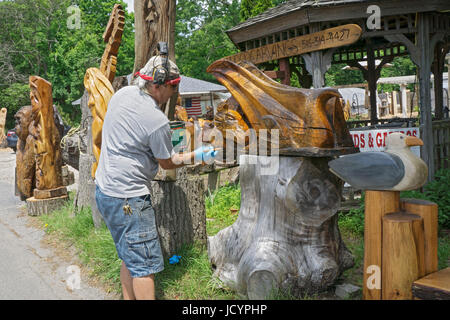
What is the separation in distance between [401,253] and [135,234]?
169cm

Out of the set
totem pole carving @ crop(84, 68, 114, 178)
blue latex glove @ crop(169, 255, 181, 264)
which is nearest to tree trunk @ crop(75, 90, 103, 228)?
totem pole carving @ crop(84, 68, 114, 178)

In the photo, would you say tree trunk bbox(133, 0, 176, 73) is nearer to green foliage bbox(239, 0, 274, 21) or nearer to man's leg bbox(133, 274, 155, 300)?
man's leg bbox(133, 274, 155, 300)

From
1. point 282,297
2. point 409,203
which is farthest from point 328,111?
point 282,297

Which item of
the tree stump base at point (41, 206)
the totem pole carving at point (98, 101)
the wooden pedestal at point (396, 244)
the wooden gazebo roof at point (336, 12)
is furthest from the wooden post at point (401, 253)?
the tree stump base at point (41, 206)

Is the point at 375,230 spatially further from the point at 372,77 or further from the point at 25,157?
the point at 372,77

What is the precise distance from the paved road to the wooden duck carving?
2.00 metres

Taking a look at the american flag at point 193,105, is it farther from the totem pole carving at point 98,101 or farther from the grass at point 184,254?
the totem pole carving at point 98,101

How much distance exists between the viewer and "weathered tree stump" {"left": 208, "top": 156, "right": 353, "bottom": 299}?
296cm

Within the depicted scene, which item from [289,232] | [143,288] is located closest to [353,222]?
[289,232]

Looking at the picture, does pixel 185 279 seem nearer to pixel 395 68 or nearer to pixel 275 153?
pixel 275 153

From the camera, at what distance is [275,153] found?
3066 mm

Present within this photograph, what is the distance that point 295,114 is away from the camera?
9.97 feet

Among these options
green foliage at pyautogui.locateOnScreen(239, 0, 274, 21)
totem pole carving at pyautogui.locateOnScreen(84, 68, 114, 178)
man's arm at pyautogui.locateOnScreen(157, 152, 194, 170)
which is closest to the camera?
man's arm at pyautogui.locateOnScreen(157, 152, 194, 170)

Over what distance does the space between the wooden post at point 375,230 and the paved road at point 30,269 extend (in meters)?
2.12
